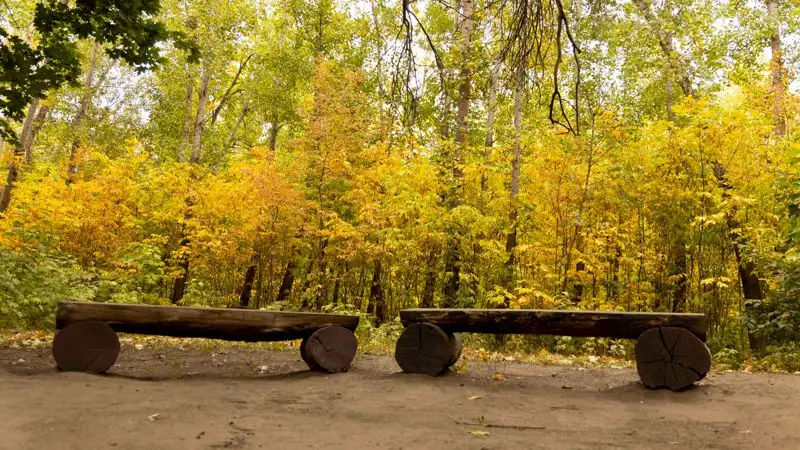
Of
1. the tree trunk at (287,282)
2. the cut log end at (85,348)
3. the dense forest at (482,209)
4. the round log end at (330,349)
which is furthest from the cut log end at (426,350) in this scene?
the tree trunk at (287,282)

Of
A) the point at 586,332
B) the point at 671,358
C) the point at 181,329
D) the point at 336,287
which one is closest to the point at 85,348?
the point at 181,329

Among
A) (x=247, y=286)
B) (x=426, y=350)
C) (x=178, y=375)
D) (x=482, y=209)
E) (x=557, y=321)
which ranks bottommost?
(x=178, y=375)

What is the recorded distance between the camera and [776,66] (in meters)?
12.3

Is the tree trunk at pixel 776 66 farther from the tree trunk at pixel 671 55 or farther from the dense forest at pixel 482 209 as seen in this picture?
the tree trunk at pixel 671 55

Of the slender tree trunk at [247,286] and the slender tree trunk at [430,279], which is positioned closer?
the slender tree trunk at [430,279]

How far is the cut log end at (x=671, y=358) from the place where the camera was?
15.7 feet

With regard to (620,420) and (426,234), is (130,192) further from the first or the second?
(620,420)

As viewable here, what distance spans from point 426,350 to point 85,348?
11.0 feet

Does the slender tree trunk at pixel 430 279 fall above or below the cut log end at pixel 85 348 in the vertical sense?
above

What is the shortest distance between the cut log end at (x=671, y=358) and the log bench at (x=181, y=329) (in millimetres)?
2939

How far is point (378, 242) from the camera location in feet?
37.9

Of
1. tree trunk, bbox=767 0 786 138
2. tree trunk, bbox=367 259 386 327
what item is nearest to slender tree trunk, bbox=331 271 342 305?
tree trunk, bbox=367 259 386 327

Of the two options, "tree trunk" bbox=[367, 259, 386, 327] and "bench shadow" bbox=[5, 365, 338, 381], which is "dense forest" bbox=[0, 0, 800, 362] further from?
"bench shadow" bbox=[5, 365, 338, 381]

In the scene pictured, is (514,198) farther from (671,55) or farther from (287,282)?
(287,282)
